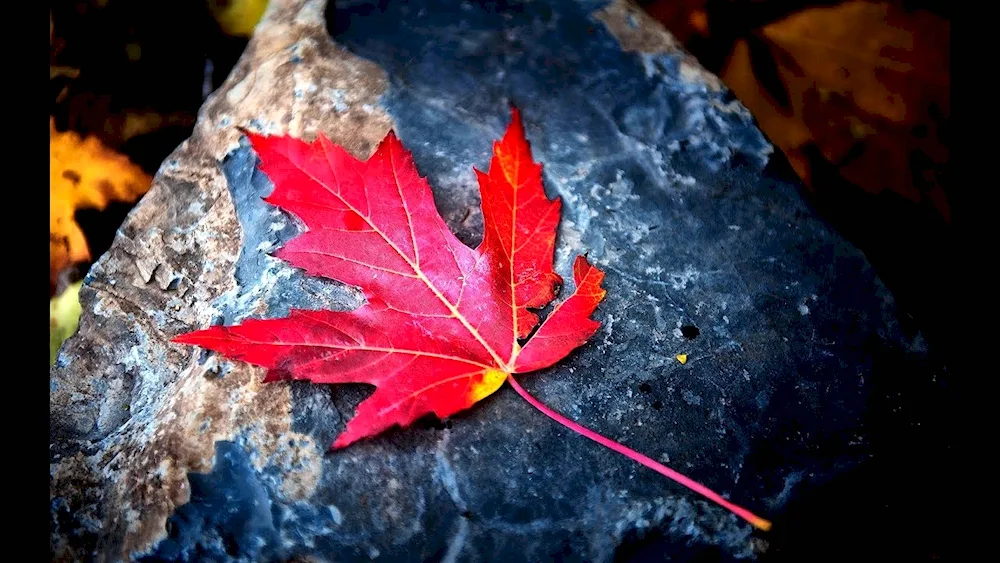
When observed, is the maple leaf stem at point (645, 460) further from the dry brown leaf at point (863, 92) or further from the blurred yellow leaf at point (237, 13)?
the blurred yellow leaf at point (237, 13)

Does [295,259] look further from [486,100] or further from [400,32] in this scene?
[400,32]

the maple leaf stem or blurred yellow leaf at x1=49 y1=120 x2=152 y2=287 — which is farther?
blurred yellow leaf at x1=49 y1=120 x2=152 y2=287

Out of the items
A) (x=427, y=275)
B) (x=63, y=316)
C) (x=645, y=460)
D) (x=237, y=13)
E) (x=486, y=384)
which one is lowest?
Result: (x=63, y=316)

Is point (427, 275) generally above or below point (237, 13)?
below

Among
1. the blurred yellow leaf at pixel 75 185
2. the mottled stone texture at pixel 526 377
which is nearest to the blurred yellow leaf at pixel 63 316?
the blurred yellow leaf at pixel 75 185

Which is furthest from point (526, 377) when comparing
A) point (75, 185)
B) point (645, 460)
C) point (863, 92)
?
point (75, 185)

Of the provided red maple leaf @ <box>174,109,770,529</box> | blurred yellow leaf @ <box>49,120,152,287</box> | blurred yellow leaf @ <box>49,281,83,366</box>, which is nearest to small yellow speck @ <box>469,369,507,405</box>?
red maple leaf @ <box>174,109,770,529</box>

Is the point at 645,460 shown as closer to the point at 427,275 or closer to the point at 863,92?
the point at 427,275

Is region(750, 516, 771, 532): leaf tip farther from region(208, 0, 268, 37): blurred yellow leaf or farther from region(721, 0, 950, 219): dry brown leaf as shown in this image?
region(208, 0, 268, 37): blurred yellow leaf
